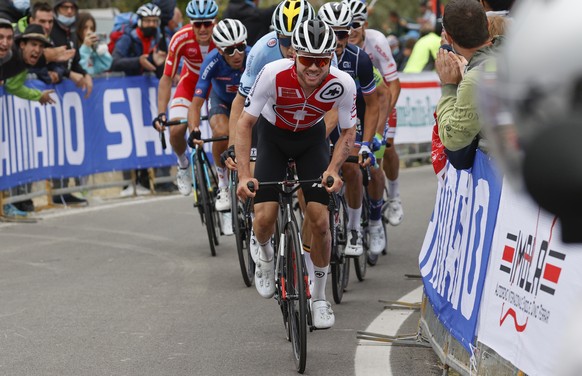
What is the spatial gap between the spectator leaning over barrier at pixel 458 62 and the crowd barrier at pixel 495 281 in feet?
0.43

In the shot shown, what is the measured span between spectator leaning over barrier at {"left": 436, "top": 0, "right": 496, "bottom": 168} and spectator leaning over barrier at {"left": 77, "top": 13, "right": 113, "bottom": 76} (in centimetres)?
1064

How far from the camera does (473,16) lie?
6355 mm

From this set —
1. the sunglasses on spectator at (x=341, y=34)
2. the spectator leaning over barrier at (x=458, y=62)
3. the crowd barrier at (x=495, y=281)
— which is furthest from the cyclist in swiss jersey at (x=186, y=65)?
the spectator leaning over barrier at (x=458, y=62)

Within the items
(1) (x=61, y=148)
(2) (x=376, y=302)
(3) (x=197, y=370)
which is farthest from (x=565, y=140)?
(1) (x=61, y=148)

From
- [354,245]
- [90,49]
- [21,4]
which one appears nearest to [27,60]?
[21,4]

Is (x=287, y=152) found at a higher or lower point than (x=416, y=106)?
higher

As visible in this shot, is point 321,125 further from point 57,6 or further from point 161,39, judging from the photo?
point 161,39

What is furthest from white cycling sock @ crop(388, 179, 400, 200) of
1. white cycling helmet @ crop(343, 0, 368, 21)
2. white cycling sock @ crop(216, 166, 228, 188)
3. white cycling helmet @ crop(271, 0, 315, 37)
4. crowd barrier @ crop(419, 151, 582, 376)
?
crowd barrier @ crop(419, 151, 582, 376)

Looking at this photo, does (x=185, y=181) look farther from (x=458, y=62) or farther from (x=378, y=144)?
(x=458, y=62)

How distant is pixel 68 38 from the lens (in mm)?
15844

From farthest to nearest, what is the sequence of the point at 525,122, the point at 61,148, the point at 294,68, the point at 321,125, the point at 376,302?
the point at 61,148, the point at 376,302, the point at 321,125, the point at 294,68, the point at 525,122

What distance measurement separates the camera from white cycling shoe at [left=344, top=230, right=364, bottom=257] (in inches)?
376

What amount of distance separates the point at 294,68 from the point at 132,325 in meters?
2.16

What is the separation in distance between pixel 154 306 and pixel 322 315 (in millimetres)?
1949
